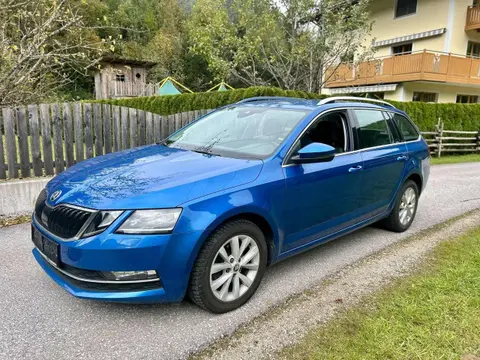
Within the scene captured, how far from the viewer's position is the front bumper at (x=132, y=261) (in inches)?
94.8

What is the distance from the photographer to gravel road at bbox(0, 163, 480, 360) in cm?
245

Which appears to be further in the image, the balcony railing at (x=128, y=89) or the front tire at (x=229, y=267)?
the balcony railing at (x=128, y=89)

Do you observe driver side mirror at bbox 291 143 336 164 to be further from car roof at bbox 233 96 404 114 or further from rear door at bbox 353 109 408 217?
rear door at bbox 353 109 408 217

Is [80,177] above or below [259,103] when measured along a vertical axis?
below

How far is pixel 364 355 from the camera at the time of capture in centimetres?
242

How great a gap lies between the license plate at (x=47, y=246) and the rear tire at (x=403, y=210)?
3.88m

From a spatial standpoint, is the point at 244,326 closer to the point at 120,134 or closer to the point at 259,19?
the point at 120,134

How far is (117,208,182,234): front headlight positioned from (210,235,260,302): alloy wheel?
47cm

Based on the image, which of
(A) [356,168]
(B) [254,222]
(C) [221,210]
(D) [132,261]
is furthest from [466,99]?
(D) [132,261]

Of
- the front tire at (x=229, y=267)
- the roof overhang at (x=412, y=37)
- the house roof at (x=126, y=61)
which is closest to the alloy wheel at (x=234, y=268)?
the front tire at (x=229, y=267)

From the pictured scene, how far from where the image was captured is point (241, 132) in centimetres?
373

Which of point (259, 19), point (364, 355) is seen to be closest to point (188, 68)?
point (259, 19)

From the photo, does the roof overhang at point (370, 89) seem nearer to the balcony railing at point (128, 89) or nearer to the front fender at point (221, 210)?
the balcony railing at point (128, 89)

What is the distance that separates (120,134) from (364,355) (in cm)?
507
